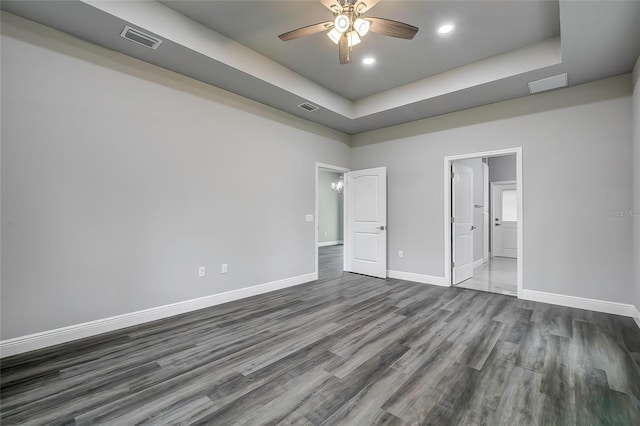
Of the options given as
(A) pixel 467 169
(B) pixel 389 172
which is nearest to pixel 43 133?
(B) pixel 389 172

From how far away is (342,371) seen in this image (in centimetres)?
221

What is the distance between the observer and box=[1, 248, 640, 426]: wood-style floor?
69.1 inches

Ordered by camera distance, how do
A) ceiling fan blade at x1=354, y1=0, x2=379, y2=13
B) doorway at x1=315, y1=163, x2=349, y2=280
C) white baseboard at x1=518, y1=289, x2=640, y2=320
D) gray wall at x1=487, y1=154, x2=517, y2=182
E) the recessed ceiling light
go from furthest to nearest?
doorway at x1=315, y1=163, x2=349, y2=280 → gray wall at x1=487, y1=154, x2=517, y2=182 → white baseboard at x1=518, y1=289, x2=640, y2=320 → the recessed ceiling light → ceiling fan blade at x1=354, y1=0, x2=379, y2=13

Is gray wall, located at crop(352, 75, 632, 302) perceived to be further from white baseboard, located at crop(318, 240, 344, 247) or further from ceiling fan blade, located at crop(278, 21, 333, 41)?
white baseboard, located at crop(318, 240, 344, 247)

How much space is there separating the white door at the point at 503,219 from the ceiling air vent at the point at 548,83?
15.7ft

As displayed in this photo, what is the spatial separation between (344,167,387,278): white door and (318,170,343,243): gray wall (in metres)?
4.64

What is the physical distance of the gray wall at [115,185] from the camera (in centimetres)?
250

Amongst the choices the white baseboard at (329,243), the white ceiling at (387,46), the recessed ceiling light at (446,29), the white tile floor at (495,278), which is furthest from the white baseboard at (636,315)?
the white baseboard at (329,243)

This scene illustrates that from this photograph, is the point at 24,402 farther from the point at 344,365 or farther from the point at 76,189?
the point at 344,365

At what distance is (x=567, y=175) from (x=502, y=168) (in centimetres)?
461

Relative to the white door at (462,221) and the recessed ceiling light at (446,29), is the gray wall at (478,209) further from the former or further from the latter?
the recessed ceiling light at (446,29)

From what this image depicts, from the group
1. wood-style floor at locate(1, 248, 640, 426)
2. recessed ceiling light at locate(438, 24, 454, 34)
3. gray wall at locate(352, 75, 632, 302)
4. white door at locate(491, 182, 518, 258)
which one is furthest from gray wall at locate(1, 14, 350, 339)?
white door at locate(491, 182, 518, 258)

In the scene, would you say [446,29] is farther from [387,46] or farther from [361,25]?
[361,25]

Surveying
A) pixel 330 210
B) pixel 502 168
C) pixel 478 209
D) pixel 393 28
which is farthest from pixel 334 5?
pixel 330 210
